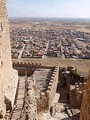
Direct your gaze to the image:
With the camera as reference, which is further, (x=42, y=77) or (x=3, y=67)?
(x=42, y=77)

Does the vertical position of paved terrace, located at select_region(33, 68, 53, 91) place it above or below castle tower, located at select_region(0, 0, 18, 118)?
below

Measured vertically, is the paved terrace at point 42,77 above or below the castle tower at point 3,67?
below

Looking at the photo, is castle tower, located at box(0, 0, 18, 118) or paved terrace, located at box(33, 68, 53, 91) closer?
castle tower, located at box(0, 0, 18, 118)

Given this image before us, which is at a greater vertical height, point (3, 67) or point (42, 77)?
point (3, 67)

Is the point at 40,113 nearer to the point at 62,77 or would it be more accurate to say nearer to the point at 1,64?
the point at 1,64

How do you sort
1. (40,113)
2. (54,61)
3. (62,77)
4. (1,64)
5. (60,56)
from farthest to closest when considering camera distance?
(60,56), (54,61), (62,77), (40,113), (1,64)

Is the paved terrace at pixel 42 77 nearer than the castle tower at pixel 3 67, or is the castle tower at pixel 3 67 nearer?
the castle tower at pixel 3 67

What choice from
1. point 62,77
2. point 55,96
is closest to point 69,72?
point 62,77

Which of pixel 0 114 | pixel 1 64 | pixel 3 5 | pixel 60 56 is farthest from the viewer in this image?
pixel 60 56
